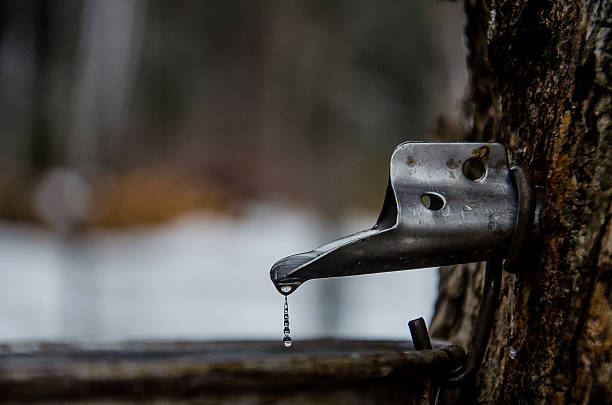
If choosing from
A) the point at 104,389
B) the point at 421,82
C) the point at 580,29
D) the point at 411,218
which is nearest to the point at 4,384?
the point at 104,389

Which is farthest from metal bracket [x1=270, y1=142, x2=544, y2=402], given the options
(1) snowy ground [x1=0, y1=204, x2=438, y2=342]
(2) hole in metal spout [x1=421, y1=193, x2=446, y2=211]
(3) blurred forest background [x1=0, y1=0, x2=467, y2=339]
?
(1) snowy ground [x1=0, y1=204, x2=438, y2=342]

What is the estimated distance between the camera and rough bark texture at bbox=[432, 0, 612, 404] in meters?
0.68

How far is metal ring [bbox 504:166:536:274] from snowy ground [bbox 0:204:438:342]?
275 cm

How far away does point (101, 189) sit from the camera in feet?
36.3

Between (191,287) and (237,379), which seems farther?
(191,287)

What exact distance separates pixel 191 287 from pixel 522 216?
771 centimetres

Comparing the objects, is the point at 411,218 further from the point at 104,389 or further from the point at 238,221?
the point at 238,221

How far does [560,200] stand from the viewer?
71 cm

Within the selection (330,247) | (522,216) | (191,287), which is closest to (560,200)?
(522,216)

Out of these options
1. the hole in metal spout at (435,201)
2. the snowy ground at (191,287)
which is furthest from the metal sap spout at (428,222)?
the snowy ground at (191,287)

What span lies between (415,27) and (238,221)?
13.0ft

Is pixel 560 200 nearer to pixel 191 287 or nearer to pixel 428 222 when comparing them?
pixel 428 222

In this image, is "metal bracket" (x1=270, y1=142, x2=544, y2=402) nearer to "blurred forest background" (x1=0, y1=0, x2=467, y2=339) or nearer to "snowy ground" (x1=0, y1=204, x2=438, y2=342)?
"blurred forest background" (x1=0, y1=0, x2=467, y2=339)

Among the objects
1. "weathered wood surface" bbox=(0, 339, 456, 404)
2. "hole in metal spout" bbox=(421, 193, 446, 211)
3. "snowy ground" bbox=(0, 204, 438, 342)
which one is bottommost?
"snowy ground" bbox=(0, 204, 438, 342)
